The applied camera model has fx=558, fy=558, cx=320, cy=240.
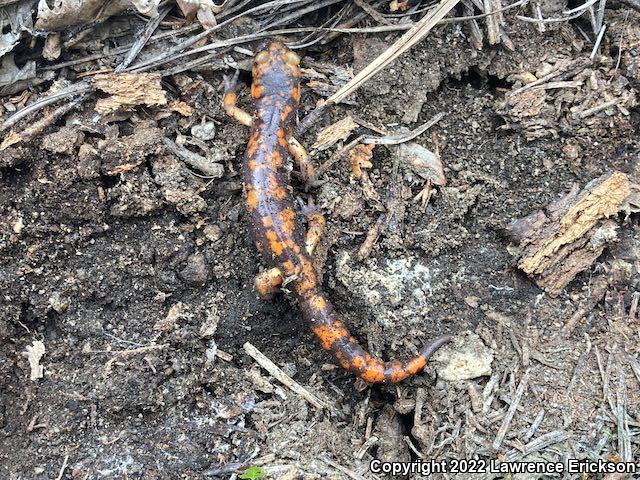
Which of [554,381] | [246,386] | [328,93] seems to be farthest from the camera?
[328,93]

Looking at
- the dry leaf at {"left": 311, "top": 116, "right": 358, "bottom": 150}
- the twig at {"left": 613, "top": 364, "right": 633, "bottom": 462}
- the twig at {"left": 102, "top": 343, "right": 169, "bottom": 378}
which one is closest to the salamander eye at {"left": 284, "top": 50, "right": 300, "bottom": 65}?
the dry leaf at {"left": 311, "top": 116, "right": 358, "bottom": 150}

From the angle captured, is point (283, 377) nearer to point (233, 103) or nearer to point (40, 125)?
point (233, 103)

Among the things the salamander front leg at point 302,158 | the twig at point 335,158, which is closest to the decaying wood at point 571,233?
the twig at point 335,158

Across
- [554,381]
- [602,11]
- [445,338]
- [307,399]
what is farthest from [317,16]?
[554,381]

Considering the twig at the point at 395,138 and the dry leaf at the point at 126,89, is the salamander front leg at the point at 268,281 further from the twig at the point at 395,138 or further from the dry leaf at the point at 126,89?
the dry leaf at the point at 126,89

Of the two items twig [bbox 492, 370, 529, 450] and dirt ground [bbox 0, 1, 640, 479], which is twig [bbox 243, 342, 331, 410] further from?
twig [bbox 492, 370, 529, 450]

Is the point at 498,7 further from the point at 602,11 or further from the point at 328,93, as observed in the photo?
the point at 328,93
